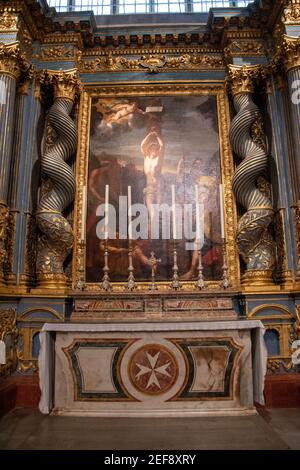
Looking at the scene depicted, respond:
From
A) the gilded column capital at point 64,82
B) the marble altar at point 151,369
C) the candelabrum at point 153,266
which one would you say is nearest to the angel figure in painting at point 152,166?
the candelabrum at point 153,266

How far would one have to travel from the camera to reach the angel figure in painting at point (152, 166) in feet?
20.7

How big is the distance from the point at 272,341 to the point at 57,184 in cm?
416

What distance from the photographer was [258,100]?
6.71 metres

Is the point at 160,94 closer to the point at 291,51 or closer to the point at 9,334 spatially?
the point at 291,51

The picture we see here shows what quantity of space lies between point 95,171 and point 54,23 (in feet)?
9.35

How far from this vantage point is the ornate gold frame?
5.96m

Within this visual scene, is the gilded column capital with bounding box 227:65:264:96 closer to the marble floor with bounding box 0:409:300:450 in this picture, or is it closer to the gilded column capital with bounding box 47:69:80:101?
the gilded column capital with bounding box 47:69:80:101

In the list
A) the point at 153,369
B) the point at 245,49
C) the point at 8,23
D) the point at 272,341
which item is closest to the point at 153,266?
the point at 153,369

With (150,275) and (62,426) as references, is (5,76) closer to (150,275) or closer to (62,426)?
(150,275)

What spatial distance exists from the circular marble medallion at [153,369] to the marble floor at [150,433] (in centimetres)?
36

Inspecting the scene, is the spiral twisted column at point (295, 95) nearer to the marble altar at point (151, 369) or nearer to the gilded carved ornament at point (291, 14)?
the gilded carved ornament at point (291, 14)

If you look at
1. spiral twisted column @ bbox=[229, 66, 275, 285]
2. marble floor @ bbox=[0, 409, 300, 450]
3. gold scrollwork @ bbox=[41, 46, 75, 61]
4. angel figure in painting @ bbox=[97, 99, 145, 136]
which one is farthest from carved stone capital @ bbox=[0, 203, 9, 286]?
spiral twisted column @ bbox=[229, 66, 275, 285]

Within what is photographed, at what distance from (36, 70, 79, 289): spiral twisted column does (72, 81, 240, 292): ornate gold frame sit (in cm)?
20
